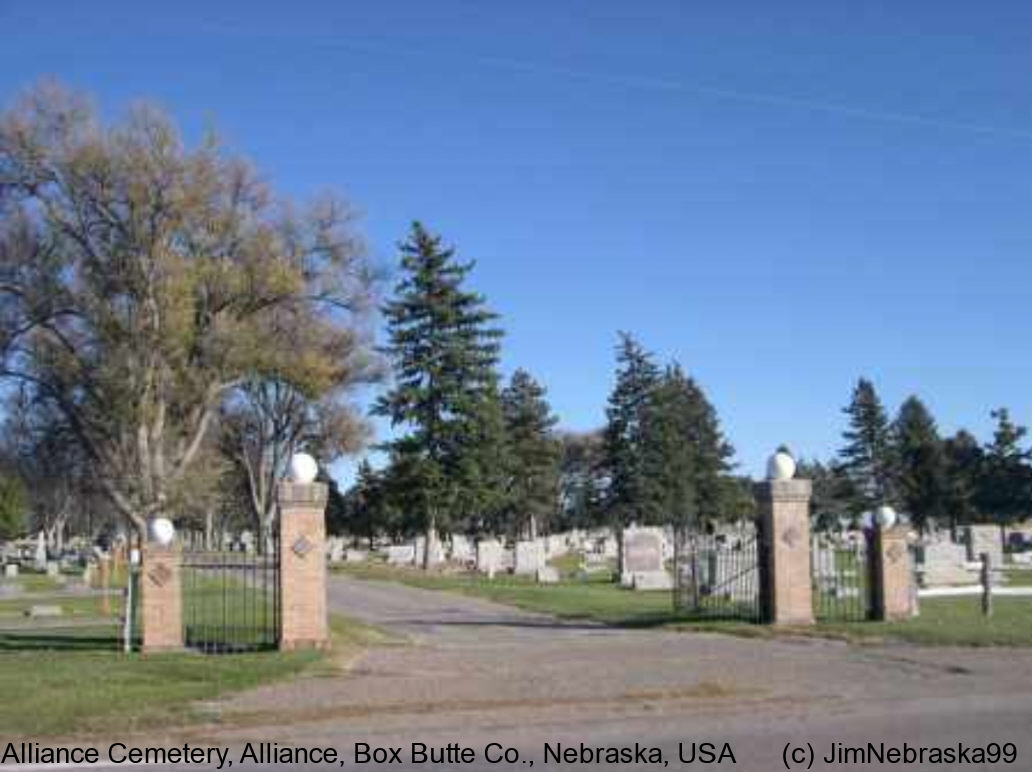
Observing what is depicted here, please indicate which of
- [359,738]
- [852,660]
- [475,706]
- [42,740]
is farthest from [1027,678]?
[42,740]

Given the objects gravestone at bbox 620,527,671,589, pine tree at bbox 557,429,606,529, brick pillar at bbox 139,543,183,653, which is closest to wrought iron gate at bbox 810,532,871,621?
gravestone at bbox 620,527,671,589

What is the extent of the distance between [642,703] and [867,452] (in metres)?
89.8

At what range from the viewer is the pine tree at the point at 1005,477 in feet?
284

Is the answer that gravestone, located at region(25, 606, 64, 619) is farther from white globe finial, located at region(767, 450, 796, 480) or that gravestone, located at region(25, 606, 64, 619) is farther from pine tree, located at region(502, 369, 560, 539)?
pine tree, located at region(502, 369, 560, 539)

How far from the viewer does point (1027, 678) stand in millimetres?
13414

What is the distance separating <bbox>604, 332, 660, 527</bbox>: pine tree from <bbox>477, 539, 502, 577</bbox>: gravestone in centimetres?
3034

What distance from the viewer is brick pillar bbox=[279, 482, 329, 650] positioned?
1741 cm

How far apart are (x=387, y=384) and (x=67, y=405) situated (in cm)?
1418

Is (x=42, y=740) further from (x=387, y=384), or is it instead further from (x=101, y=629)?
(x=387, y=384)

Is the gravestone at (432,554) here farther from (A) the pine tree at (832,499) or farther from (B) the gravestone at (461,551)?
(A) the pine tree at (832,499)

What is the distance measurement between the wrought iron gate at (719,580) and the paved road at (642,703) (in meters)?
4.72

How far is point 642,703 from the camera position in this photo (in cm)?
1205

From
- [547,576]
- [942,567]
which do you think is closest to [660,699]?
[942,567]

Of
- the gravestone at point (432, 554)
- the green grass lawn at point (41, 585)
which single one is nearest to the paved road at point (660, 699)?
the green grass lawn at point (41, 585)
